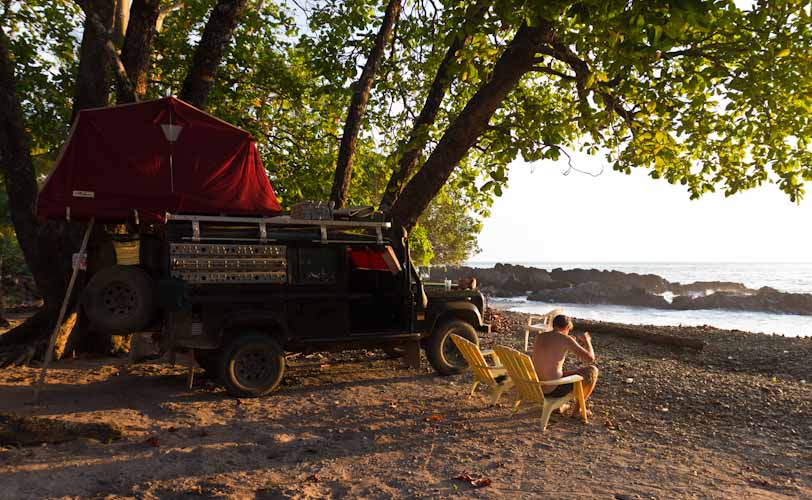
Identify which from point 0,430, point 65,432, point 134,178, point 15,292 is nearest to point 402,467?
point 65,432

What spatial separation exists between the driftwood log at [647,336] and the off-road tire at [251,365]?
10540mm

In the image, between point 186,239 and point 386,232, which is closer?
point 186,239

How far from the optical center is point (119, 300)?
23.8 ft

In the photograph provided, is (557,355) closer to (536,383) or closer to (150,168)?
(536,383)

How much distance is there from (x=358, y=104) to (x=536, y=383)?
7.90 metres

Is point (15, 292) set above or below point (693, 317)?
above

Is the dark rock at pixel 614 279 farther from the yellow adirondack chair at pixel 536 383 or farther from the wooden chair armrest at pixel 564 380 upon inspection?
the wooden chair armrest at pixel 564 380

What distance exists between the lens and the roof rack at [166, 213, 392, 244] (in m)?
7.52

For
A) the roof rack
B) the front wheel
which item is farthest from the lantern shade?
the front wheel

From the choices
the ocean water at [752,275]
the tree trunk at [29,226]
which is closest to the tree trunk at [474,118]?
the tree trunk at [29,226]

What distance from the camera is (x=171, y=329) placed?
7.50 metres

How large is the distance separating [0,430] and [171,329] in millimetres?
2158

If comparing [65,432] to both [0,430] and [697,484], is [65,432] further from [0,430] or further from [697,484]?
[697,484]

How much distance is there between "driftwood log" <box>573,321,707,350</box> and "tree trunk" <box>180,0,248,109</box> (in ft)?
40.3
